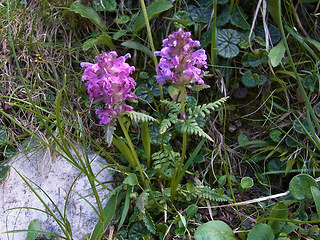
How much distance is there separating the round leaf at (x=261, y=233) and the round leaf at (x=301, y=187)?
28 centimetres

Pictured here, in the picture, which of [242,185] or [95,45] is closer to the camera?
[242,185]

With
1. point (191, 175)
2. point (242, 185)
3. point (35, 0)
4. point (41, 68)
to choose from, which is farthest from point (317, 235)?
point (35, 0)

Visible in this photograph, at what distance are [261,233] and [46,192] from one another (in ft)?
→ 4.53

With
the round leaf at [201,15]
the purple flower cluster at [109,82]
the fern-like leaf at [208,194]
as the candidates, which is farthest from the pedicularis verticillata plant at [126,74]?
the round leaf at [201,15]

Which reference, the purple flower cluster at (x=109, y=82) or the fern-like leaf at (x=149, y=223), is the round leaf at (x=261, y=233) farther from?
the purple flower cluster at (x=109, y=82)

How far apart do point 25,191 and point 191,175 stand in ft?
3.67

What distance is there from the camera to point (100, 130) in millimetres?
2412

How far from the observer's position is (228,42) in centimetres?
239

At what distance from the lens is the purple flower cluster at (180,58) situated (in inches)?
66.6

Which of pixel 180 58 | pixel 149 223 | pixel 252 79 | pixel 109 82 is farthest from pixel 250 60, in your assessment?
pixel 149 223

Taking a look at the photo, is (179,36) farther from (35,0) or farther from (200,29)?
(35,0)

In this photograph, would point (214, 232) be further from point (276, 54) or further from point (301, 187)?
point (276, 54)

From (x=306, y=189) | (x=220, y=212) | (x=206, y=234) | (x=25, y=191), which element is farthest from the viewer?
(x=25, y=191)

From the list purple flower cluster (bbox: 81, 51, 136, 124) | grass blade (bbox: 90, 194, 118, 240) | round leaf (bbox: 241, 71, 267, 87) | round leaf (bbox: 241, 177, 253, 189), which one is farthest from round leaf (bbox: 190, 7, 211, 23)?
grass blade (bbox: 90, 194, 118, 240)
